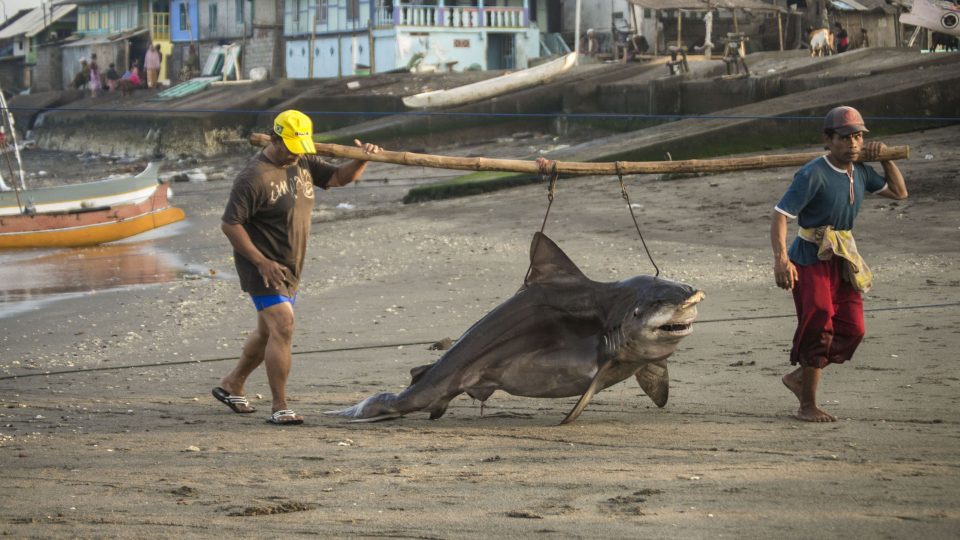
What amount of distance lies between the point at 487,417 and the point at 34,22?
80685 mm

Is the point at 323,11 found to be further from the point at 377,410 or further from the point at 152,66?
the point at 377,410

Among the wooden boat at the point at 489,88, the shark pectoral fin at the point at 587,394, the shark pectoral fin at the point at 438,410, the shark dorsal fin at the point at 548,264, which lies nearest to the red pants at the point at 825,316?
the shark pectoral fin at the point at 587,394

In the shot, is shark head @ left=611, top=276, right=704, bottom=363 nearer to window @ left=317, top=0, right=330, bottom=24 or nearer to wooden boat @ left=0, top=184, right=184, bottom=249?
wooden boat @ left=0, top=184, right=184, bottom=249

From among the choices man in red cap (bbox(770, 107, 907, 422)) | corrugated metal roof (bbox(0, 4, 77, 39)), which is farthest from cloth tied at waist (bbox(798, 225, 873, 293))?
corrugated metal roof (bbox(0, 4, 77, 39))

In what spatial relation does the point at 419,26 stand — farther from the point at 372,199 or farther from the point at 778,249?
the point at 778,249

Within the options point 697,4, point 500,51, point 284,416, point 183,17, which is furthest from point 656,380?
point 183,17

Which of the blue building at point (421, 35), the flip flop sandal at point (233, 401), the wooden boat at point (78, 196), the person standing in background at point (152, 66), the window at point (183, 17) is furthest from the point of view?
the window at point (183, 17)

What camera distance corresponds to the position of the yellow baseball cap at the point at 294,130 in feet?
24.7

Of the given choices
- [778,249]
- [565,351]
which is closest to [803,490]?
[778,249]

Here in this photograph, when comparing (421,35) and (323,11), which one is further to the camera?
(323,11)

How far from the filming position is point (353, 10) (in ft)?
174

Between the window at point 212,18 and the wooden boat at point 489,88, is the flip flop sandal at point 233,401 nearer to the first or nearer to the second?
the wooden boat at point 489,88

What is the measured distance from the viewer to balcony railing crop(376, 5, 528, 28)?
161 ft

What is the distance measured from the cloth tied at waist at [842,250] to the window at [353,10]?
47.3 m
